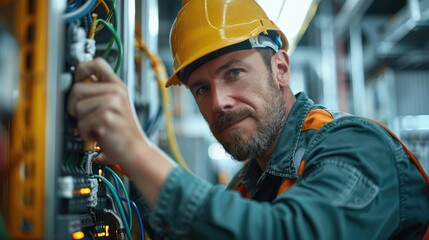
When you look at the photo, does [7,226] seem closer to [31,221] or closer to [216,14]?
[31,221]

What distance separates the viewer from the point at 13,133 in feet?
2.45

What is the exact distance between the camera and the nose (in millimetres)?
1601

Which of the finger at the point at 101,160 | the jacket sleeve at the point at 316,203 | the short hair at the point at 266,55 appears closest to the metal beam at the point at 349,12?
the short hair at the point at 266,55

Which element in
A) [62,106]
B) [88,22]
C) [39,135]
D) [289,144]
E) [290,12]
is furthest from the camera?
[290,12]

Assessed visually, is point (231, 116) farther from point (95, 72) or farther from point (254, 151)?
point (95, 72)

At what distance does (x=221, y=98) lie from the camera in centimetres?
161

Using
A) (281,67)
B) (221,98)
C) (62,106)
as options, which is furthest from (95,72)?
(281,67)

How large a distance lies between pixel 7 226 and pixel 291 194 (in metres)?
0.59

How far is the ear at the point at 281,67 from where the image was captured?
1.84m

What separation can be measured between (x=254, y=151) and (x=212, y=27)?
497 millimetres

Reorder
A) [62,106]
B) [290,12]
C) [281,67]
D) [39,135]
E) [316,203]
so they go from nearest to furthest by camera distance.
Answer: [39,135] < [62,106] < [316,203] < [281,67] < [290,12]

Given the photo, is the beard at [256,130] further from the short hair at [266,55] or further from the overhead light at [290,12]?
the overhead light at [290,12]

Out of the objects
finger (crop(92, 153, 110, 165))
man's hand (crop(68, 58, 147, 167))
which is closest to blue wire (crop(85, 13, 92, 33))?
man's hand (crop(68, 58, 147, 167))

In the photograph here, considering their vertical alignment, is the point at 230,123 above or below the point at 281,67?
below
